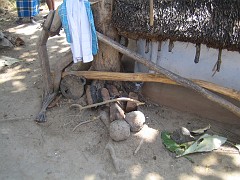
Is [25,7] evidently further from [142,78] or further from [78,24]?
[142,78]

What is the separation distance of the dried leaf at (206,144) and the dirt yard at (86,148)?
0.07 meters

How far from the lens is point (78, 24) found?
4.28m

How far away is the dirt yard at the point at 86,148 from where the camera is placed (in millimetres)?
3795

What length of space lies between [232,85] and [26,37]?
4904 mm

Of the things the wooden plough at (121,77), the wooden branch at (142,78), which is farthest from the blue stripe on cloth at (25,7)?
the wooden branch at (142,78)

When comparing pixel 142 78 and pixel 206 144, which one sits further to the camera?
pixel 142 78

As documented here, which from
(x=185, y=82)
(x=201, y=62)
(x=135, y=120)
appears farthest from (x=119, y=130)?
(x=201, y=62)

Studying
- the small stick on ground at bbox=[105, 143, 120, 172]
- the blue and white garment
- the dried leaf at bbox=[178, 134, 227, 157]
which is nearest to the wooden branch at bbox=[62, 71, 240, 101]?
the blue and white garment

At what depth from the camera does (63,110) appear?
4797mm

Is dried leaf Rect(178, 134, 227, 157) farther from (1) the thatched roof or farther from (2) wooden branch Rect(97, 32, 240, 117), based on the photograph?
(1) the thatched roof

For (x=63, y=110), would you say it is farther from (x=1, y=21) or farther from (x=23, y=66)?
(x=1, y=21)

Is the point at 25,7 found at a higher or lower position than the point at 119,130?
higher

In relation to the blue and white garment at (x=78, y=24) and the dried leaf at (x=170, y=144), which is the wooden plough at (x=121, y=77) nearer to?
the blue and white garment at (x=78, y=24)

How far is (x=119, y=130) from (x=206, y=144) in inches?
44.3
